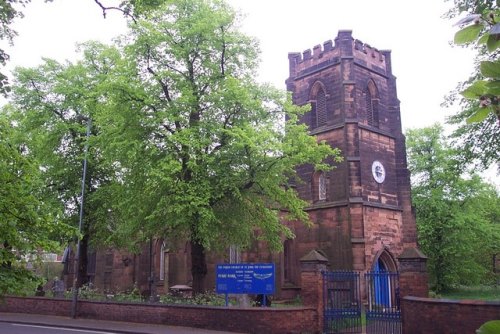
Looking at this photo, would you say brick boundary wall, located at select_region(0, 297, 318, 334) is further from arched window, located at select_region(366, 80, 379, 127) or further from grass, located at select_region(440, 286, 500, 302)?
grass, located at select_region(440, 286, 500, 302)

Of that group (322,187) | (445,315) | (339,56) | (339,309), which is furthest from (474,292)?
(445,315)

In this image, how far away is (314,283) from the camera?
15438mm

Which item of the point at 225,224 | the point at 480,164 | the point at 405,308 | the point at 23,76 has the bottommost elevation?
the point at 405,308

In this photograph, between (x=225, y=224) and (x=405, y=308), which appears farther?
(x=225, y=224)

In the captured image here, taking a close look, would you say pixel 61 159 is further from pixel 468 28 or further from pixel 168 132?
pixel 468 28

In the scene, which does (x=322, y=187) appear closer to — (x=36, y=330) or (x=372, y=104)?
(x=372, y=104)

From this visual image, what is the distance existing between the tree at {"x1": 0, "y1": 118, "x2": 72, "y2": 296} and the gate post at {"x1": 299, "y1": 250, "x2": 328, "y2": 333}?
8200 mm

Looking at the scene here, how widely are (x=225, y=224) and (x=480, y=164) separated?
34.2ft

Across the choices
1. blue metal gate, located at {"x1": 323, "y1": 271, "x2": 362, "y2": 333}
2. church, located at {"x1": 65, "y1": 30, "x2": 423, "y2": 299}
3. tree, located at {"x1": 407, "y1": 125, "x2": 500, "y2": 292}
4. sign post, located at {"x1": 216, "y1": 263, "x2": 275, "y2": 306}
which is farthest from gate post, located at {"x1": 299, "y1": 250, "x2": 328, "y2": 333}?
tree, located at {"x1": 407, "y1": 125, "x2": 500, "y2": 292}

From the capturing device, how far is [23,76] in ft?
80.9

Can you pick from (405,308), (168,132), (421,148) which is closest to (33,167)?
(168,132)

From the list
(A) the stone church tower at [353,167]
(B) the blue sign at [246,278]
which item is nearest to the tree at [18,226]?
(B) the blue sign at [246,278]

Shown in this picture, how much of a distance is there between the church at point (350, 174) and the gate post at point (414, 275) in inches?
331

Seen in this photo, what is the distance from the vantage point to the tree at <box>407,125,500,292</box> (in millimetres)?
34688
